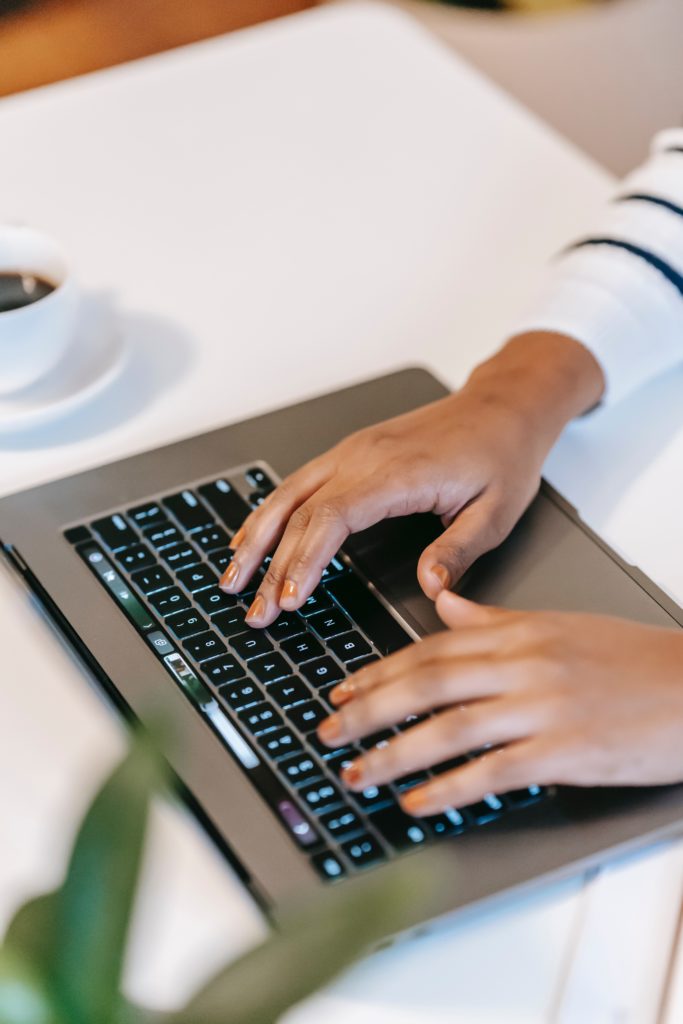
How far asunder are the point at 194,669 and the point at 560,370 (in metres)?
0.34

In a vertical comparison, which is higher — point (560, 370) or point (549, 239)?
point (549, 239)

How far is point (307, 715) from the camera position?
572 mm

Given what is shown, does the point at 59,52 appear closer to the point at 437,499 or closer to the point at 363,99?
the point at 363,99

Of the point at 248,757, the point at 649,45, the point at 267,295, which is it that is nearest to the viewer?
the point at 248,757

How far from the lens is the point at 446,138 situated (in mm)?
1037

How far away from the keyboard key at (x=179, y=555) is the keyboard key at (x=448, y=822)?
204 mm

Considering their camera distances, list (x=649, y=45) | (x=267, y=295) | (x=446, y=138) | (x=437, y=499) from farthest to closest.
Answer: (x=649, y=45) → (x=446, y=138) → (x=267, y=295) → (x=437, y=499)

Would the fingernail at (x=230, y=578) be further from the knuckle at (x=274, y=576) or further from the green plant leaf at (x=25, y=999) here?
the green plant leaf at (x=25, y=999)

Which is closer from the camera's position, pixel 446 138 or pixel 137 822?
pixel 137 822

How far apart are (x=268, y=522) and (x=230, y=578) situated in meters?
0.04

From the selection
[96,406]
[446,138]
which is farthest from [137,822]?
[446,138]

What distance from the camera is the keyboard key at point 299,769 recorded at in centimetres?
54

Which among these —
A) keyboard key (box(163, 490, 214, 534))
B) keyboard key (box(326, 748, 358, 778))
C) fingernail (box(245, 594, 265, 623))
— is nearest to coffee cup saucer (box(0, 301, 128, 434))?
keyboard key (box(163, 490, 214, 534))

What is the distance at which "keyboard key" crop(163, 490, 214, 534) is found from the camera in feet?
2.24
